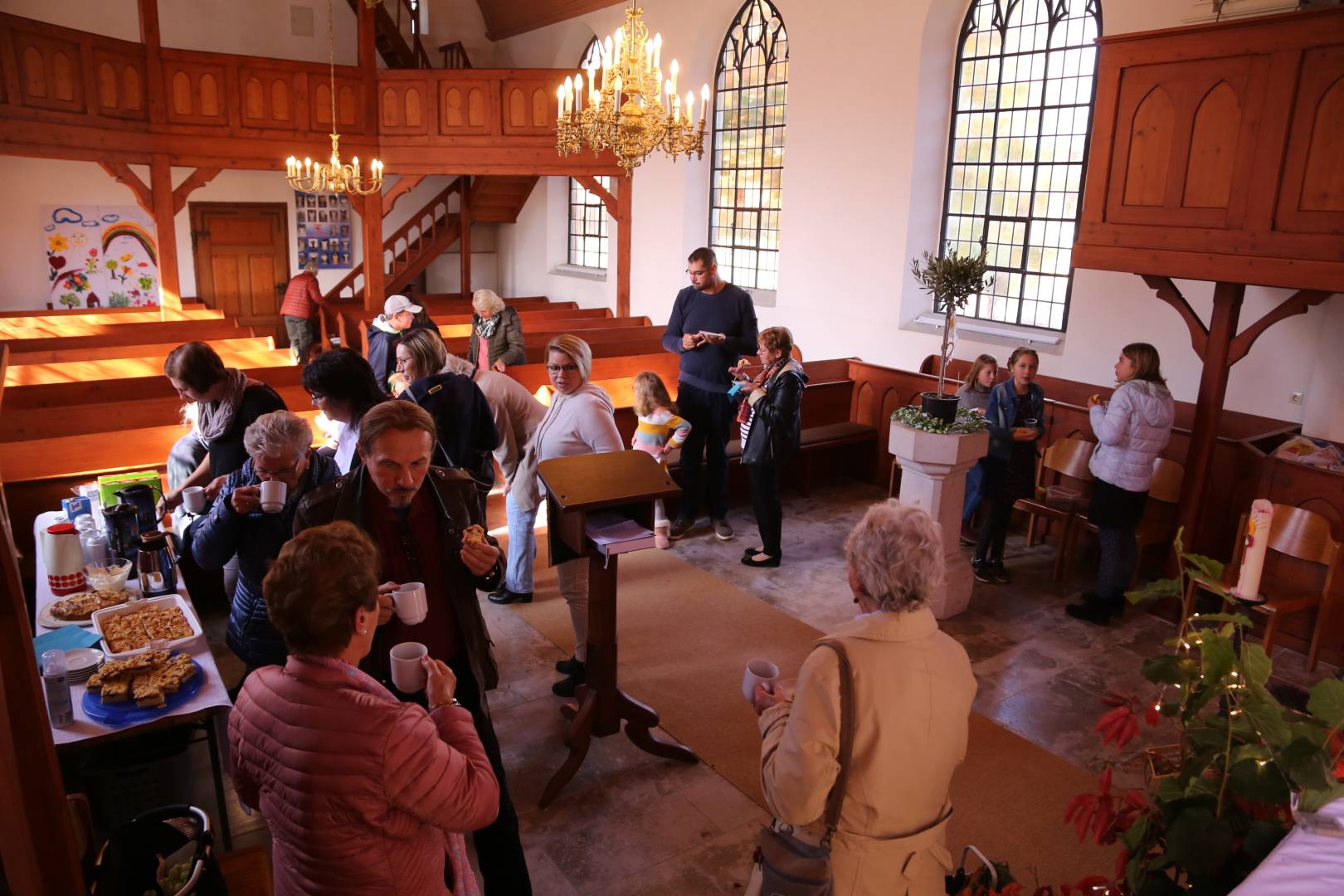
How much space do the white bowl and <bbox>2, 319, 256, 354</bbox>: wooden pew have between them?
557 centimetres

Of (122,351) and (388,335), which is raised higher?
(388,335)

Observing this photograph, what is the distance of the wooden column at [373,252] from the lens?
36.8 feet

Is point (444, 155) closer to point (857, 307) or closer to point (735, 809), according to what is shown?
point (857, 307)

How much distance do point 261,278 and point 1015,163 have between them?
11171 mm

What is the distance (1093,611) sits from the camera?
543cm

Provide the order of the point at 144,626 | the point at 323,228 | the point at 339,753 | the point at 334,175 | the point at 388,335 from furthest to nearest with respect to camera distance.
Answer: the point at 323,228
the point at 334,175
the point at 388,335
the point at 144,626
the point at 339,753

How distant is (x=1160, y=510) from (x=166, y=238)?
1022cm

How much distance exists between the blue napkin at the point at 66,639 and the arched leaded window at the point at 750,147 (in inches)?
343

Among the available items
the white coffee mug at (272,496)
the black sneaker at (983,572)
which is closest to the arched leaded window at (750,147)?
the black sneaker at (983,572)

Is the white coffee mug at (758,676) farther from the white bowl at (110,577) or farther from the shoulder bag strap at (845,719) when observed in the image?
the white bowl at (110,577)

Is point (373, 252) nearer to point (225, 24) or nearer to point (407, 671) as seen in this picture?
point (225, 24)

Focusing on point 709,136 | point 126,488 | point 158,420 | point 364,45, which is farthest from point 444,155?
point 126,488

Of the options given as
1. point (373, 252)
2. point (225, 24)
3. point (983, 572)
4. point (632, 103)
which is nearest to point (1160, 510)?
point (983, 572)

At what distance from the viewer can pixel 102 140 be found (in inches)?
375
